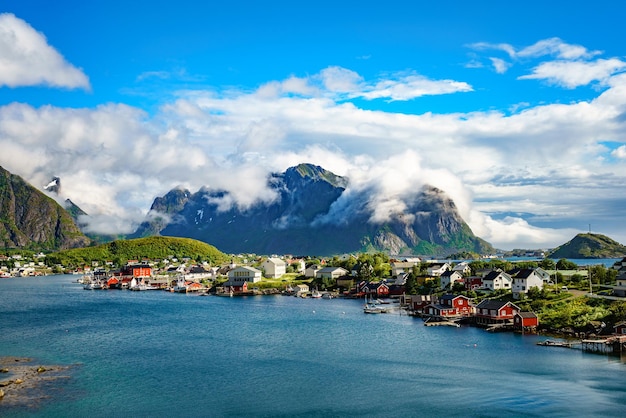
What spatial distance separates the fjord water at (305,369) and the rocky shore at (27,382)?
27.6 inches

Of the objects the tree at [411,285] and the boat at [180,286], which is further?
the boat at [180,286]

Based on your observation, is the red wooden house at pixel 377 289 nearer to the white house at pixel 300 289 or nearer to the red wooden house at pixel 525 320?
the white house at pixel 300 289

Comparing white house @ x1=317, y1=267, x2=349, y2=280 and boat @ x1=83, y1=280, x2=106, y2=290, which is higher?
white house @ x1=317, y1=267, x2=349, y2=280

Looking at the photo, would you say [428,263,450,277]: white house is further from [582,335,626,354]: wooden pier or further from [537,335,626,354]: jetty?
[582,335,626,354]: wooden pier

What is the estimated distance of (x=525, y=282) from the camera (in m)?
63.6

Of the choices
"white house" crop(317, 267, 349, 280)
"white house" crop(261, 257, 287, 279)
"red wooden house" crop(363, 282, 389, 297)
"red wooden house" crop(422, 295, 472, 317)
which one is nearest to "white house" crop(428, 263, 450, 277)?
"red wooden house" crop(363, 282, 389, 297)

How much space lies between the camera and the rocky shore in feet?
94.5

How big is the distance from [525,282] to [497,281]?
22.3 ft

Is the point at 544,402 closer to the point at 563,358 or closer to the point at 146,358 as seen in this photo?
the point at 563,358

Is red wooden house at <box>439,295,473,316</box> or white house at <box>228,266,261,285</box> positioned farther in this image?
white house at <box>228,266,261,285</box>

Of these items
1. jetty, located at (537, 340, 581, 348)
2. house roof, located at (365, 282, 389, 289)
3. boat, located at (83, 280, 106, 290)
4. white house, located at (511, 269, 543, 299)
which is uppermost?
white house, located at (511, 269, 543, 299)

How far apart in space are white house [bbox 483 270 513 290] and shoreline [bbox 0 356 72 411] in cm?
5010

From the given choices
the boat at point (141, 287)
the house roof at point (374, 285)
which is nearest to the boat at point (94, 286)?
the boat at point (141, 287)

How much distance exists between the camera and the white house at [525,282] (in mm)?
63625
